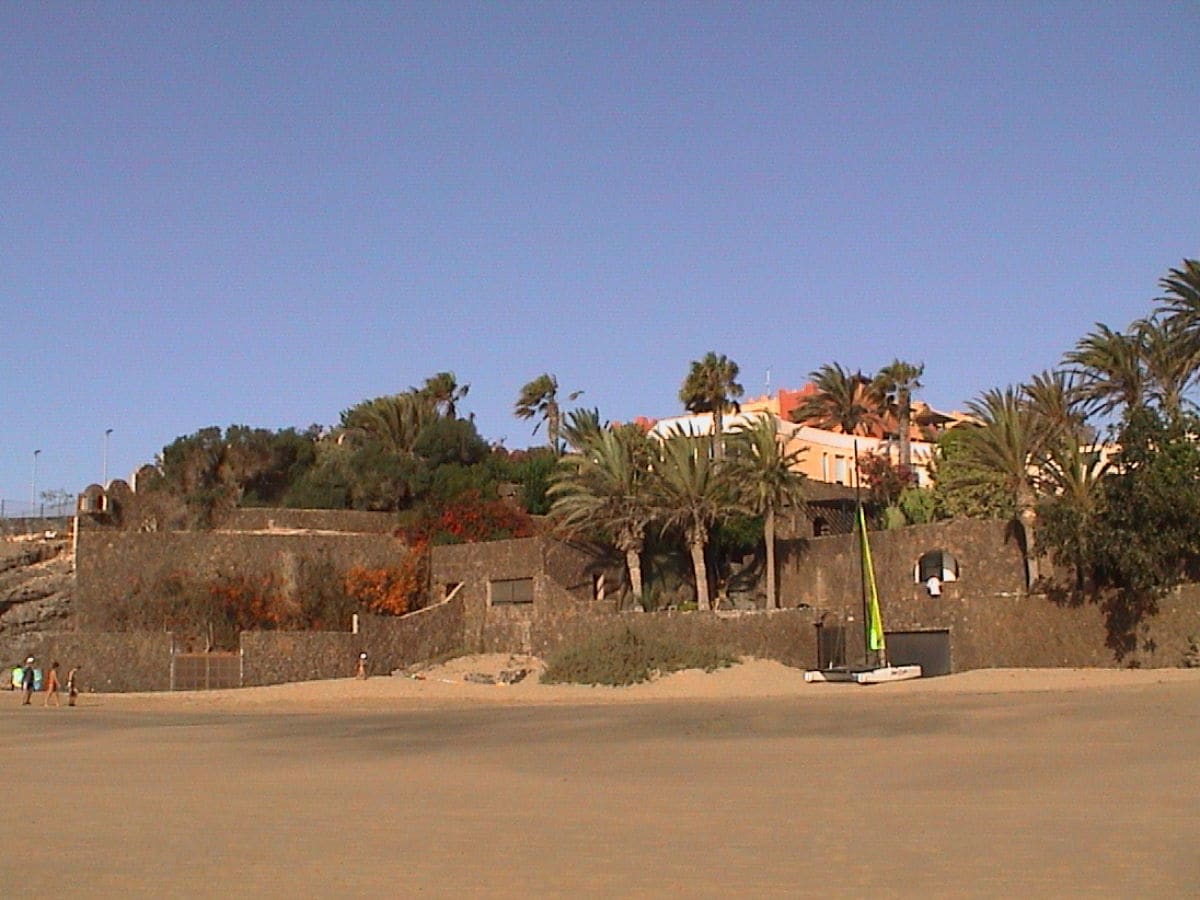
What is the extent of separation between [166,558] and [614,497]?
13.6 meters

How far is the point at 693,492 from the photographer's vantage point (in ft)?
125

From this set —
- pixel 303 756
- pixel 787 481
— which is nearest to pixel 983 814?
pixel 303 756

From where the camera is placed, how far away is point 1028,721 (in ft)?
69.1

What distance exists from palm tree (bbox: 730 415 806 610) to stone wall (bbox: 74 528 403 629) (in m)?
13.1

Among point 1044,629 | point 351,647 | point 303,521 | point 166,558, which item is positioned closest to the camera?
point 1044,629

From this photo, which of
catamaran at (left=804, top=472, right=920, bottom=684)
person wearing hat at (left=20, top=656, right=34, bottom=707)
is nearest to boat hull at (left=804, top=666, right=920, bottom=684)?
catamaran at (left=804, top=472, right=920, bottom=684)

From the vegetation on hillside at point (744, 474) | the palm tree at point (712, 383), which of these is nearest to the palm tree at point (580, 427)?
the vegetation on hillside at point (744, 474)

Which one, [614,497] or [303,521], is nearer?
[614,497]

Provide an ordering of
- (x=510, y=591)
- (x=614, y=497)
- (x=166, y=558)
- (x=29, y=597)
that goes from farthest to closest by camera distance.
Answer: (x=29, y=597), (x=510, y=591), (x=166, y=558), (x=614, y=497)

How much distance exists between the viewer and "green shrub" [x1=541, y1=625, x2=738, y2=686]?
3481 cm

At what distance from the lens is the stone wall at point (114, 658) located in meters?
Answer: 37.6

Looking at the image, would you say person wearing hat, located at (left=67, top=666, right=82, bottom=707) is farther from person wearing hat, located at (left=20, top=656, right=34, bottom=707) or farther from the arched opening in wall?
→ the arched opening in wall

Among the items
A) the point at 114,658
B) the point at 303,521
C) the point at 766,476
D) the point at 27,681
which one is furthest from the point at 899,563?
the point at 27,681

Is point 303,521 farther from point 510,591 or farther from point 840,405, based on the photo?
point 840,405
